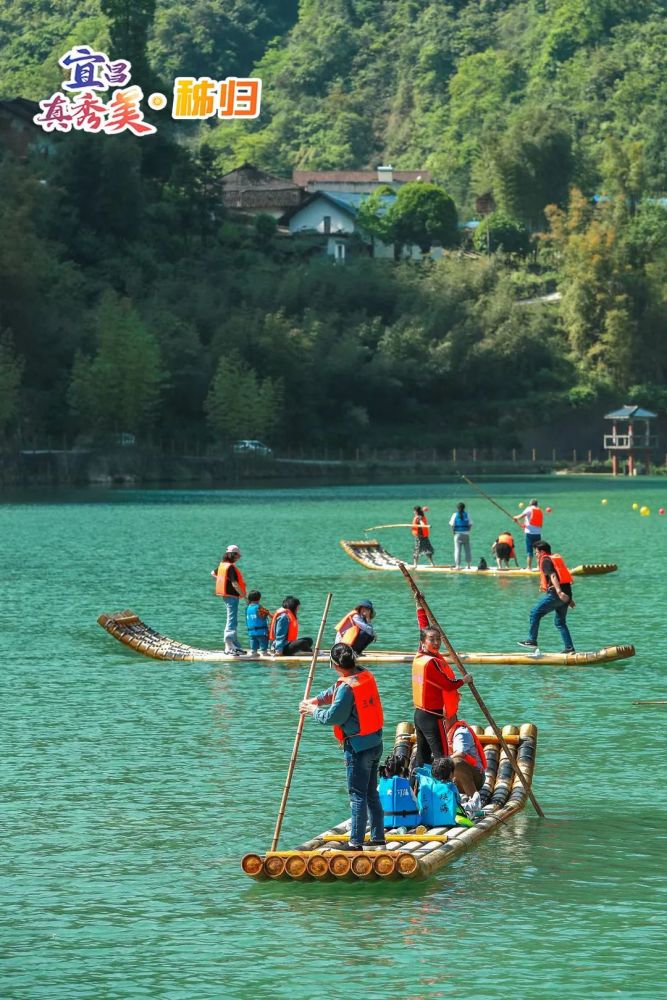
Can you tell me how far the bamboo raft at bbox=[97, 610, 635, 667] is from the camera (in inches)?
1339

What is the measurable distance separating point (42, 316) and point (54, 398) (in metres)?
9.22

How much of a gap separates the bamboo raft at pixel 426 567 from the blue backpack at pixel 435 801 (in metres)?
32.7

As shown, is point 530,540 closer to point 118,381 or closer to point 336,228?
point 118,381

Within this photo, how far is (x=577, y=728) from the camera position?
1089 inches

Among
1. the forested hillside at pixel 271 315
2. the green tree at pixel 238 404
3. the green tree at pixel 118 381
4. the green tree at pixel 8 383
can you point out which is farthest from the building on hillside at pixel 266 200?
the green tree at pixel 8 383

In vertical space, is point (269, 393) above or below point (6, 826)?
above

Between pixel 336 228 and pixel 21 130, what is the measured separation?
120 ft

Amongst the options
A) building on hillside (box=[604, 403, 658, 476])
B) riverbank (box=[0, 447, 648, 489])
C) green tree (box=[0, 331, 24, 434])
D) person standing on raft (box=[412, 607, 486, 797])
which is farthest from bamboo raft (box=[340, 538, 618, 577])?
building on hillside (box=[604, 403, 658, 476])

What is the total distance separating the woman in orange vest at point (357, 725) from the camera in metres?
17.4

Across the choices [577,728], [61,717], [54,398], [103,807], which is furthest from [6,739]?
[54,398]

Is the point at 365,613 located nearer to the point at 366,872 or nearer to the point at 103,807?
the point at 103,807

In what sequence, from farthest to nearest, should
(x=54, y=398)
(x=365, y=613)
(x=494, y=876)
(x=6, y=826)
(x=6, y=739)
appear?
(x=54, y=398), (x=6, y=739), (x=365, y=613), (x=6, y=826), (x=494, y=876)

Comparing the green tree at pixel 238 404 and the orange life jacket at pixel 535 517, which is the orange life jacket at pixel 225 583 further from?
the green tree at pixel 238 404

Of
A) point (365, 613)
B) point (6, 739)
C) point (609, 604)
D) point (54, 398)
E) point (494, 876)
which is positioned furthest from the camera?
point (54, 398)
